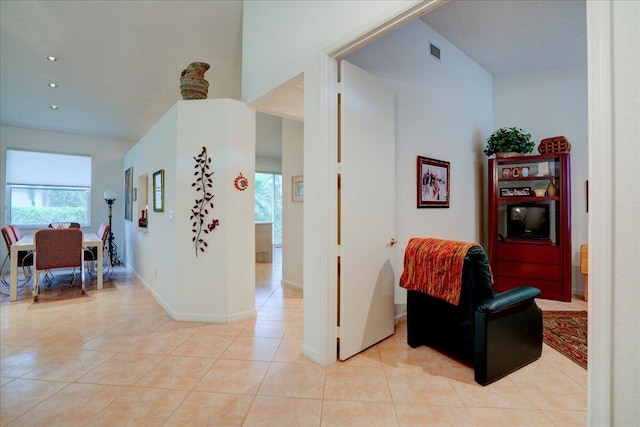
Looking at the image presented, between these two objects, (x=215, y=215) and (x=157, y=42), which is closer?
(x=215, y=215)

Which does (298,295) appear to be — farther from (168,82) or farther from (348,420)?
(168,82)

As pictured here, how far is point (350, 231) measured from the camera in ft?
7.72

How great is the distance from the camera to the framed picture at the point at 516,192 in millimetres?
4051

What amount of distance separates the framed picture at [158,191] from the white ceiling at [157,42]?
149cm

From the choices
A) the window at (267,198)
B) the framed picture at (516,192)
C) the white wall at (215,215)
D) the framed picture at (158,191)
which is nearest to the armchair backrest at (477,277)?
the white wall at (215,215)

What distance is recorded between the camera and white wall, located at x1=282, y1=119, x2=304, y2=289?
457cm

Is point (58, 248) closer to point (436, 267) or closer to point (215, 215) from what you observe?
point (215, 215)

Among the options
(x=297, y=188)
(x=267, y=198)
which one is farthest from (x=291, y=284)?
(x=267, y=198)

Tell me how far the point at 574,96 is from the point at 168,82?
582 centimetres

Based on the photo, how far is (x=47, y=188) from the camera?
635 centimetres

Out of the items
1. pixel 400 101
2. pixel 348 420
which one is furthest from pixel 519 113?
pixel 348 420

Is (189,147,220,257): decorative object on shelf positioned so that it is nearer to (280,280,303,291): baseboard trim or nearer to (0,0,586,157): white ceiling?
(0,0,586,157): white ceiling

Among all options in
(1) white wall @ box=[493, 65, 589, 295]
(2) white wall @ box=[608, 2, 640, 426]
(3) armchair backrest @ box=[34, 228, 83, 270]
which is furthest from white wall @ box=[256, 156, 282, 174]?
(2) white wall @ box=[608, 2, 640, 426]

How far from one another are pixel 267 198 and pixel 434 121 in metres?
6.81
